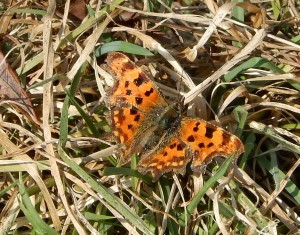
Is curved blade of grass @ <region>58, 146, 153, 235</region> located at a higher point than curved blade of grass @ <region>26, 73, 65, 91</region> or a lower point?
lower

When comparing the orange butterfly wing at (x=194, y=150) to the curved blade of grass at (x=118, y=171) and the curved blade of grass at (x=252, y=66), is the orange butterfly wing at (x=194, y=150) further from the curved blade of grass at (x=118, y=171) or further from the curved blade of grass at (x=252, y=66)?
the curved blade of grass at (x=252, y=66)

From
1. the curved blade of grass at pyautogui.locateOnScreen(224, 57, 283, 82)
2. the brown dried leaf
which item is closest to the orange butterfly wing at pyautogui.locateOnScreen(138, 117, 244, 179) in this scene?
the curved blade of grass at pyautogui.locateOnScreen(224, 57, 283, 82)

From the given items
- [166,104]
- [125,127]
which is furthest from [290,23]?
[125,127]

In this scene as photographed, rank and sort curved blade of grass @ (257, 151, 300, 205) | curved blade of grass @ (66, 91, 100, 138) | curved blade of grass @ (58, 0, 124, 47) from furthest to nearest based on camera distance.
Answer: curved blade of grass @ (58, 0, 124, 47)
curved blade of grass @ (257, 151, 300, 205)
curved blade of grass @ (66, 91, 100, 138)

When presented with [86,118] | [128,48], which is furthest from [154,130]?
[128,48]

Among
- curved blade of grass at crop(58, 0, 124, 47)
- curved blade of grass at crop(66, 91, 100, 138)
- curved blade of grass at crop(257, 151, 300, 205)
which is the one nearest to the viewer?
curved blade of grass at crop(66, 91, 100, 138)

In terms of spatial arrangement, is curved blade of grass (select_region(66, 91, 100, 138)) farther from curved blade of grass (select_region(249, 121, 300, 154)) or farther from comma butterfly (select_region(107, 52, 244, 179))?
curved blade of grass (select_region(249, 121, 300, 154))

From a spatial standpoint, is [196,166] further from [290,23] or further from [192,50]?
[290,23]

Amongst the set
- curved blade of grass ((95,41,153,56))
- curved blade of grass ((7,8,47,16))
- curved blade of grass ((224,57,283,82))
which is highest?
curved blade of grass ((7,8,47,16))
